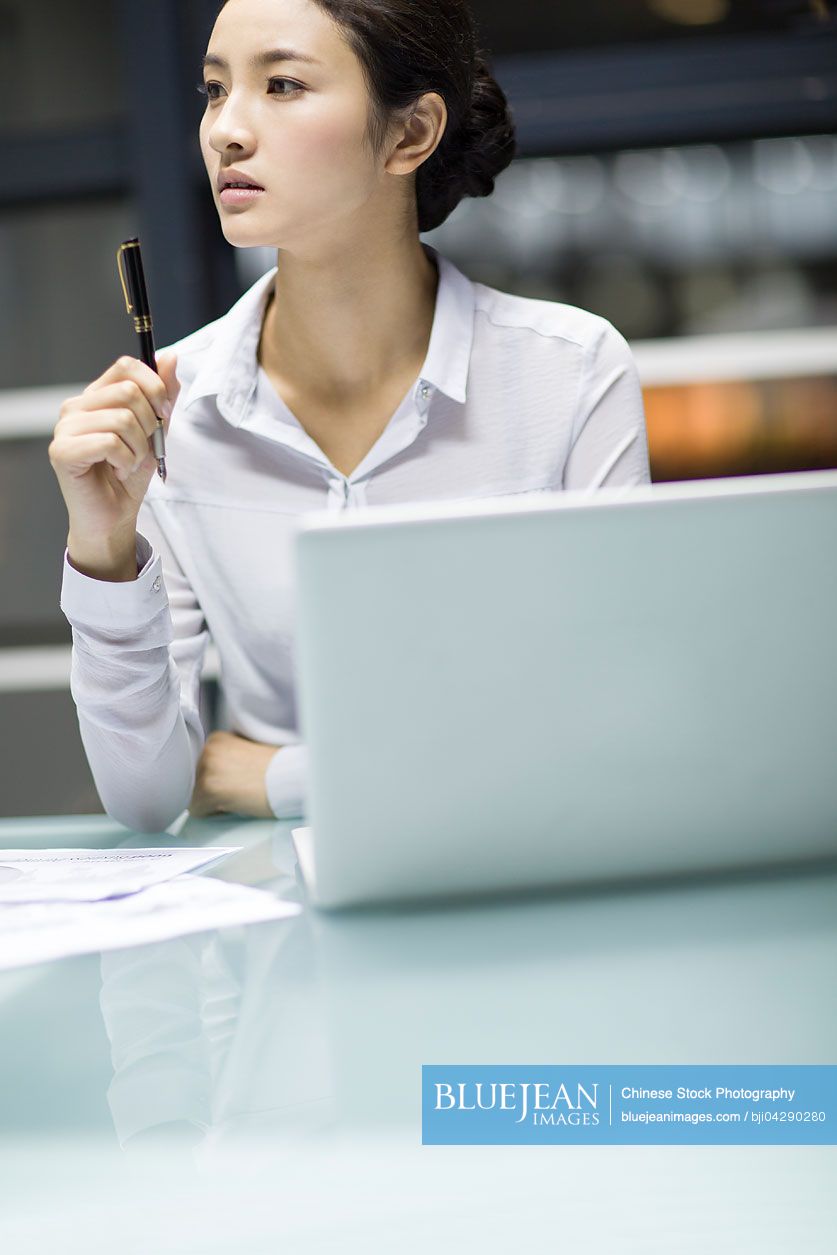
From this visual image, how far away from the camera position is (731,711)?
26.0 inches

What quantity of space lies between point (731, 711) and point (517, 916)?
178 mm

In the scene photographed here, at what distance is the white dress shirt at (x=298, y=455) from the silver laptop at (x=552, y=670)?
0.68m

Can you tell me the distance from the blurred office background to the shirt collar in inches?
54.0

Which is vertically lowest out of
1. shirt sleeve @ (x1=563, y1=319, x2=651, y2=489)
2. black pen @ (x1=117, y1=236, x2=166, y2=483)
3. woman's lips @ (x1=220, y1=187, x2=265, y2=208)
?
shirt sleeve @ (x1=563, y1=319, x2=651, y2=489)

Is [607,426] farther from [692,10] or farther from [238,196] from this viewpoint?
[692,10]

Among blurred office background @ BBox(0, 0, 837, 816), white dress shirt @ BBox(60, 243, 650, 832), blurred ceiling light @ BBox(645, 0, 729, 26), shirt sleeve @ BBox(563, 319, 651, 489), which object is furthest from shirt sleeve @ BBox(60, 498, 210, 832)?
blurred ceiling light @ BBox(645, 0, 729, 26)

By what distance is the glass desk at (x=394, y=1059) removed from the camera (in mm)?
478

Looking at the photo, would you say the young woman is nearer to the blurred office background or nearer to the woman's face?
the woman's face

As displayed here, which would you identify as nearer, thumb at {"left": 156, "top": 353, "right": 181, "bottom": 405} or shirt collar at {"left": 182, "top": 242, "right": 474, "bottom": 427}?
thumb at {"left": 156, "top": 353, "right": 181, "bottom": 405}

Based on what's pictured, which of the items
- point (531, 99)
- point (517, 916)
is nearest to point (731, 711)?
point (517, 916)

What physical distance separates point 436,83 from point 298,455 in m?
0.44

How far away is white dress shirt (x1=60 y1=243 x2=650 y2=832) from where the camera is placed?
1.36 metres

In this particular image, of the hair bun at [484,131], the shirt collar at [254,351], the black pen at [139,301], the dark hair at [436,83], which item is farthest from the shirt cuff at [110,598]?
the hair bun at [484,131]

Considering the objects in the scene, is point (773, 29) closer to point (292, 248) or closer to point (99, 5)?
point (99, 5)
